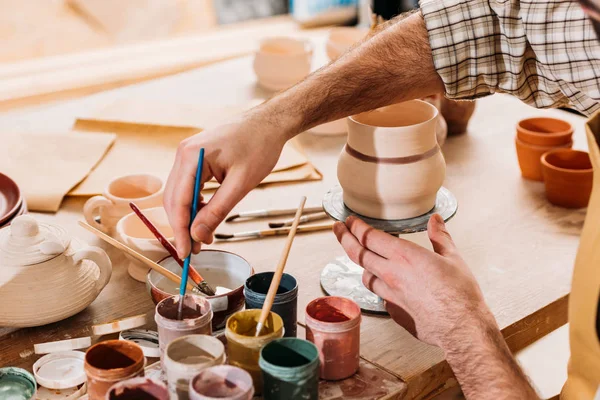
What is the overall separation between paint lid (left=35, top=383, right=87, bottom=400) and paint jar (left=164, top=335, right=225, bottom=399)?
0.18 metres

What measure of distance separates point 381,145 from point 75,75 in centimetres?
189

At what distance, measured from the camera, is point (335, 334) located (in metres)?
1.03

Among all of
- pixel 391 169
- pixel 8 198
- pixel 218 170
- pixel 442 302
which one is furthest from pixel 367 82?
pixel 8 198

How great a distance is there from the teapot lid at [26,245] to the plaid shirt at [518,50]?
0.76 metres

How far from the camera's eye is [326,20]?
12.6ft

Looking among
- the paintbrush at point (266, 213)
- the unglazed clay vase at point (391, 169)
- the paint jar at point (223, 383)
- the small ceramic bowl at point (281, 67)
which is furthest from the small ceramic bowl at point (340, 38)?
the paint jar at point (223, 383)

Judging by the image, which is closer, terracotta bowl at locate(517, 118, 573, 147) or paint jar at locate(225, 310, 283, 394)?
paint jar at locate(225, 310, 283, 394)

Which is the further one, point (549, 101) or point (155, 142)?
point (155, 142)

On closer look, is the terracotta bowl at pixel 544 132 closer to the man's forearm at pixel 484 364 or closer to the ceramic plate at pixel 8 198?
the man's forearm at pixel 484 364

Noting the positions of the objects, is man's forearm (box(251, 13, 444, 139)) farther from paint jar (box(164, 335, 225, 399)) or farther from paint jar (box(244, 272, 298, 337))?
paint jar (box(164, 335, 225, 399))

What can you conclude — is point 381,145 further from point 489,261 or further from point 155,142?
point 155,142

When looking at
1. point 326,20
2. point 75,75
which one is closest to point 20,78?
point 75,75

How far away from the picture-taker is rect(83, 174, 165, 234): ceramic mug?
4.65ft

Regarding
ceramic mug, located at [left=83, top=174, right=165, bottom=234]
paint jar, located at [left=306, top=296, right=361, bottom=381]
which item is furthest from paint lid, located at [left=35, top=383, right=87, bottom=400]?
ceramic mug, located at [left=83, top=174, right=165, bottom=234]
